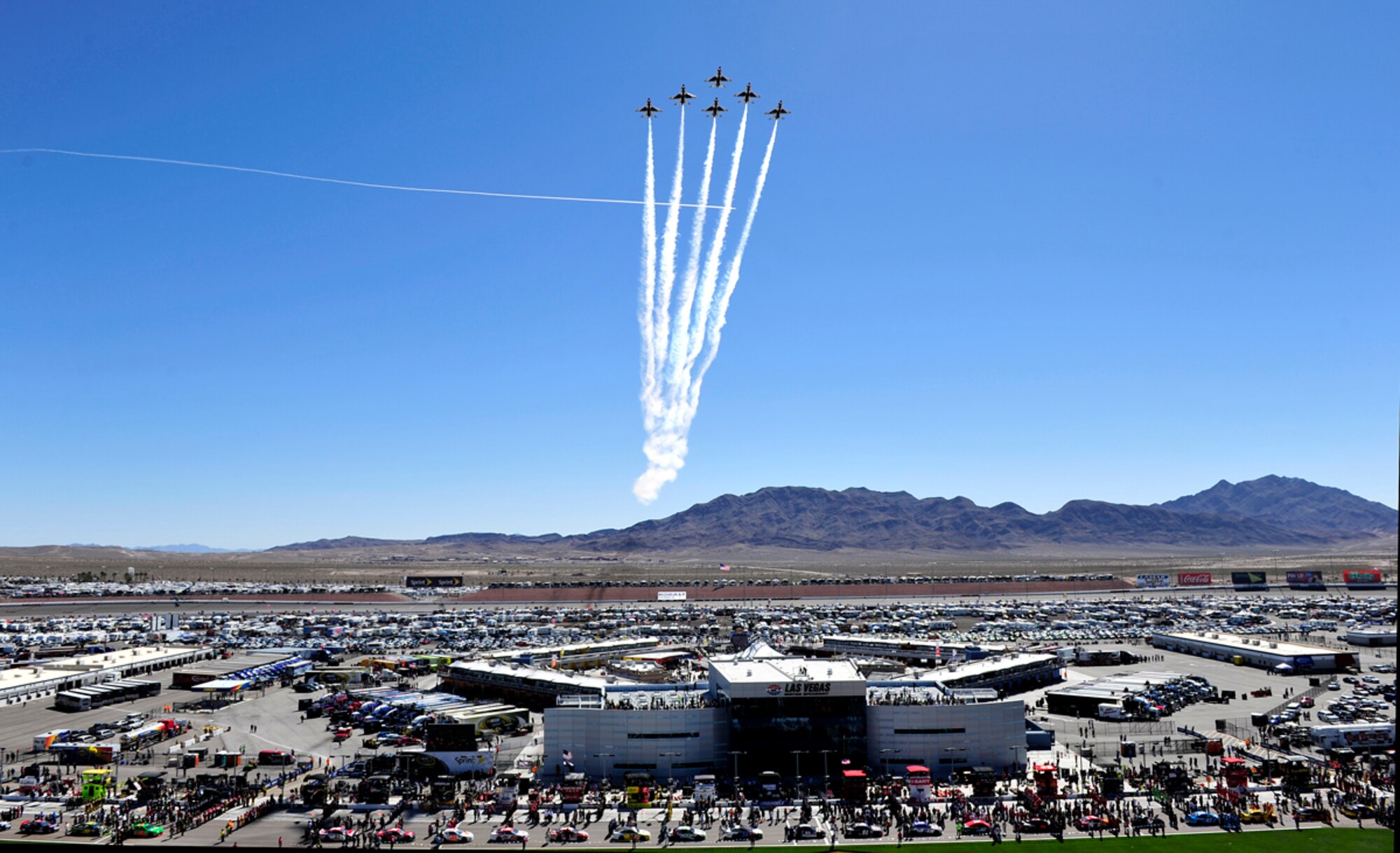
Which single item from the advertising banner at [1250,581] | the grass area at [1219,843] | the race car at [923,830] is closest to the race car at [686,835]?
the grass area at [1219,843]

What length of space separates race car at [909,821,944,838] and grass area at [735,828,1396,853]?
97 cm

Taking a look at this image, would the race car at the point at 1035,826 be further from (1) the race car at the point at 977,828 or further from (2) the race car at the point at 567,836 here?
(2) the race car at the point at 567,836

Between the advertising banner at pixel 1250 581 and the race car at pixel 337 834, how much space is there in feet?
638

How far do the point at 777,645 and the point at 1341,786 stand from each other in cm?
6846

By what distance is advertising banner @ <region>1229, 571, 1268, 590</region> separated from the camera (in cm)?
19362

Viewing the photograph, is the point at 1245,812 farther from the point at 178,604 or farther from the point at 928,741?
the point at 178,604

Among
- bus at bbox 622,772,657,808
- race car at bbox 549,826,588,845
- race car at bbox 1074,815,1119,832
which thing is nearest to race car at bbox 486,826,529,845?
race car at bbox 549,826,588,845

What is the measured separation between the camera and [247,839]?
152ft

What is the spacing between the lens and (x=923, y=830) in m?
46.8

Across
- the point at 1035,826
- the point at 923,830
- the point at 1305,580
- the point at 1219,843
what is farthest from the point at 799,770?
the point at 1305,580

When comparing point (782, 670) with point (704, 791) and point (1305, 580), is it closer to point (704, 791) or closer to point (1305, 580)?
point (704, 791)

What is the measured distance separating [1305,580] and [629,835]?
634 ft

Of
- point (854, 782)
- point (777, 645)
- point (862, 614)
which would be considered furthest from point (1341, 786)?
point (862, 614)

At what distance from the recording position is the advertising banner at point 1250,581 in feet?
635
